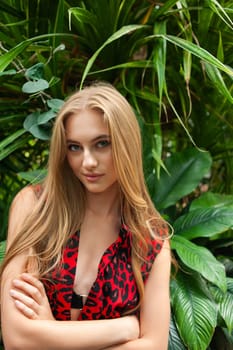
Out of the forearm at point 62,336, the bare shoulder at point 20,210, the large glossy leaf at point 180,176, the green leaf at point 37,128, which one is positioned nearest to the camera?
the forearm at point 62,336

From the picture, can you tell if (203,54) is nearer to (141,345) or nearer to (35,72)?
(35,72)

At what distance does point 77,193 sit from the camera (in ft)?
3.81

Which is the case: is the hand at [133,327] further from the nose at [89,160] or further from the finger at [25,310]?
the nose at [89,160]

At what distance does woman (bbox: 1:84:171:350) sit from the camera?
1.02m

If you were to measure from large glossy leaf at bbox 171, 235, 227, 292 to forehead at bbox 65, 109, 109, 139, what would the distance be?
0.50 metres

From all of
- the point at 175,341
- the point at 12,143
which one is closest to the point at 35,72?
the point at 12,143

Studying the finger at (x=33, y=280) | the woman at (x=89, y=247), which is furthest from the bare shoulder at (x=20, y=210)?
the finger at (x=33, y=280)

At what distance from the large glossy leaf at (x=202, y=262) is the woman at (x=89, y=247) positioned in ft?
0.58

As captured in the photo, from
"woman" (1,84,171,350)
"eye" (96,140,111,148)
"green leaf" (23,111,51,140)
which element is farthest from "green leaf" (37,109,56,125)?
"eye" (96,140,111,148)

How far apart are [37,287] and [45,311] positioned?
6 cm

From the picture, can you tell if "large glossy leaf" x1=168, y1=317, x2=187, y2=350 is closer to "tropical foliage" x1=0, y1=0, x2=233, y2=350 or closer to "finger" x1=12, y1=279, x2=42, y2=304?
"tropical foliage" x1=0, y1=0, x2=233, y2=350

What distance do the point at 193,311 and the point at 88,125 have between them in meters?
0.63

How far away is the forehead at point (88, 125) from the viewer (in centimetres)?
102

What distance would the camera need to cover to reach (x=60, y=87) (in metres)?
→ 1.59
